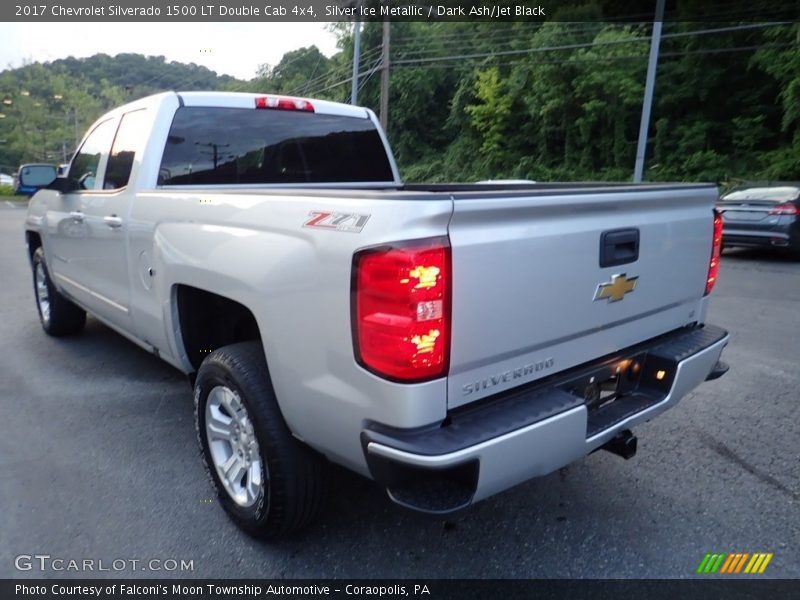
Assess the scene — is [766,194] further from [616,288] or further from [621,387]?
[616,288]

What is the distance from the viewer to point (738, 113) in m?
23.0

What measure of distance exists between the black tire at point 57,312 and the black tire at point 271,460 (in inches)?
141

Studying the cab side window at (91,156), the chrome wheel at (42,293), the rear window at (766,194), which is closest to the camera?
the cab side window at (91,156)

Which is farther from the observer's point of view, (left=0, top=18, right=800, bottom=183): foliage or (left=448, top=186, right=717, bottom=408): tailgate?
(left=0, top=18, right=800, bottom=183): foliage

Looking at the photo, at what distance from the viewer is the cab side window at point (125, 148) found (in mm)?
3727

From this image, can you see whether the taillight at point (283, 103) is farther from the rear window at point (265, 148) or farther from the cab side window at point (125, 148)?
the cab side window at point (125, 148)

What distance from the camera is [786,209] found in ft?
34.6

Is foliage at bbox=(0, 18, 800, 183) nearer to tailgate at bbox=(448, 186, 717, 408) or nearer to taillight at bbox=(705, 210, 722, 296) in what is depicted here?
taillight at bbox=(705, 210, 722, 296)

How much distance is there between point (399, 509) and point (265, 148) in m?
2.39

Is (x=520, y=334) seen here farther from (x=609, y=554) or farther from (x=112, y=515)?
(x=112, y=515)

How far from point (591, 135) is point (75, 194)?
83.6 feet

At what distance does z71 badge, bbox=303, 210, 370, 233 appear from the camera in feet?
6.49

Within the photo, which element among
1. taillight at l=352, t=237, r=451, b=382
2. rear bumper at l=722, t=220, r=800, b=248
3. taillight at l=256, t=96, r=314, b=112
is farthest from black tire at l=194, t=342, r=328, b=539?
rear bumper at l=722, t=220, r=800, b=248
